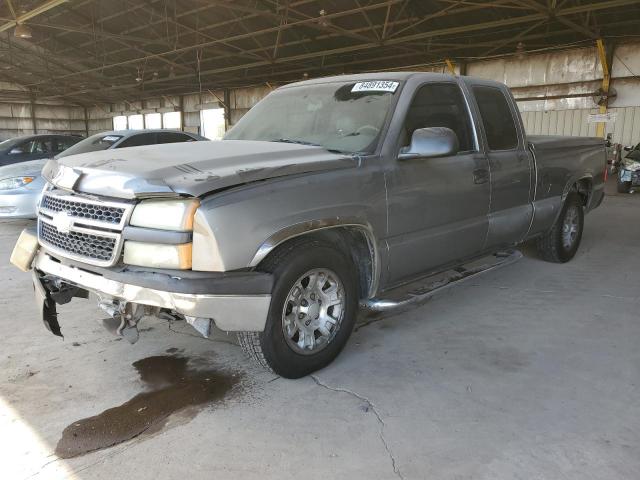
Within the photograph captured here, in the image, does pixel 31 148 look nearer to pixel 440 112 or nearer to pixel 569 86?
pixel 440 112

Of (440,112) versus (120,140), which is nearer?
(440,112)

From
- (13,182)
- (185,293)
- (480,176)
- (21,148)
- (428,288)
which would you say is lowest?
(428,288)

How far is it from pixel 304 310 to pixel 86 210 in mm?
1354

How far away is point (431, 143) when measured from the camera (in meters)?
3.27

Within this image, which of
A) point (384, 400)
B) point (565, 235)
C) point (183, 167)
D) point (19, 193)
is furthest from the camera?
point (19, 193)

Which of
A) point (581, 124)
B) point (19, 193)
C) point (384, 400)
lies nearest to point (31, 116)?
point (19, 193)

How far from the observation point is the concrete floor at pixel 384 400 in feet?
7.57

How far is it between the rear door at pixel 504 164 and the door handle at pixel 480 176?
0.33ft

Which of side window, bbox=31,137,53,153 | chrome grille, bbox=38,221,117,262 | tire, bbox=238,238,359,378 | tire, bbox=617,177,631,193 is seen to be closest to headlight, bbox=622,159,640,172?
tire, bbox=617,177,631,193

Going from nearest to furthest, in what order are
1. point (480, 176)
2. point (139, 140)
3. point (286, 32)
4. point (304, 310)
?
point (304, 310) < point (480, 176) < point (139, 140) < point (286, 32)

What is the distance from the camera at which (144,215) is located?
254 centimetres

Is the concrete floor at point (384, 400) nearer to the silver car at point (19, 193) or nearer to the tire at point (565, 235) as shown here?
the tire at point (565, 235)

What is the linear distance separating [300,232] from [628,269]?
14.9 feet

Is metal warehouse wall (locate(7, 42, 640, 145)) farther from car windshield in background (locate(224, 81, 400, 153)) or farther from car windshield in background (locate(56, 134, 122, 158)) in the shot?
car windshield in background (locate(224, 81, 400, 153))
